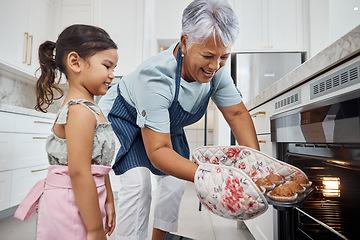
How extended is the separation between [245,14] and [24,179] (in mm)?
2928

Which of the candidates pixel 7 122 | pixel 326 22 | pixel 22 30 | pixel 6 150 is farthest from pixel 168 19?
pixel 6 150

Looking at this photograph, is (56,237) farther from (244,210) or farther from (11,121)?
(11,121)

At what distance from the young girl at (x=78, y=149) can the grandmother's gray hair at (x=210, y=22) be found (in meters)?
0.24

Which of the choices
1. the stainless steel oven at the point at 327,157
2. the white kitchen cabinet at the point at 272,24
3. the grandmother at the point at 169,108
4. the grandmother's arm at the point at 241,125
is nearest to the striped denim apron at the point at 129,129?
the grandmother at the point at 169,108

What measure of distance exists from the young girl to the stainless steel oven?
1.89 ft

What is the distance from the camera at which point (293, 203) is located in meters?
0.54

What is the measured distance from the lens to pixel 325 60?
70cm

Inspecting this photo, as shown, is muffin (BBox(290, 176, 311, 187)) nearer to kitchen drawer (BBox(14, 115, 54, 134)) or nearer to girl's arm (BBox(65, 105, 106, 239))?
girl's arm (BBox(65, 105, 106, 239))

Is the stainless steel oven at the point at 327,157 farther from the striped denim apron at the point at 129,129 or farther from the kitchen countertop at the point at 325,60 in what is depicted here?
the striped denim apron at the point at 129,129

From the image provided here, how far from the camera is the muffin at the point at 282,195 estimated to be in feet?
1.84

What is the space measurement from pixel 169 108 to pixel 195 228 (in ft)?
4.06

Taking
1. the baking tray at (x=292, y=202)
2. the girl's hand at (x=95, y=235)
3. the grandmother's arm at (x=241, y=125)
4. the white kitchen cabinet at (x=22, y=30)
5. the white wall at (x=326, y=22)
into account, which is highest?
the white wall at (x=326, y=22)

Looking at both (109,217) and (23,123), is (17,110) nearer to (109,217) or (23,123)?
(23,123)

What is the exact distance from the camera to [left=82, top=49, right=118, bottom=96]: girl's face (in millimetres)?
763
